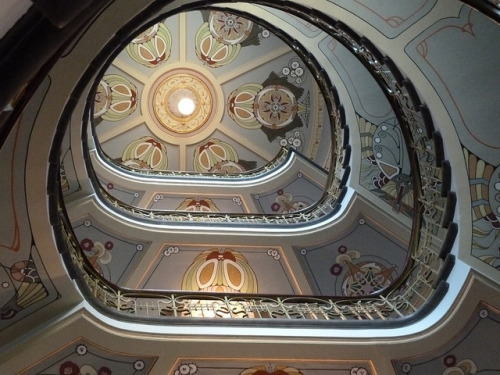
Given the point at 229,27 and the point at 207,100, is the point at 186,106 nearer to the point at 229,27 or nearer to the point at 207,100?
the point at 207,100

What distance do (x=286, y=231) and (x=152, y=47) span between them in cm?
820

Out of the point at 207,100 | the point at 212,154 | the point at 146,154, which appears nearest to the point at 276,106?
the point at 207,100

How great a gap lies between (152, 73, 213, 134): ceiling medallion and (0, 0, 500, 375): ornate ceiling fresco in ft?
12.2

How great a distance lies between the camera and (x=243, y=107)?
16.6m

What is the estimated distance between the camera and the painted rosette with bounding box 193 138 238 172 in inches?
656

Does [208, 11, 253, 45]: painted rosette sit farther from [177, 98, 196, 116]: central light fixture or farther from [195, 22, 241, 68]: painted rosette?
[177, 98, 196, 116]: central light fixture

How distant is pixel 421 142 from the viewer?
740 cm

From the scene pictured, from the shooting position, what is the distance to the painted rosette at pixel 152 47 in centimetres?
1572

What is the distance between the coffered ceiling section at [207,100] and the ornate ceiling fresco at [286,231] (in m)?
3.17

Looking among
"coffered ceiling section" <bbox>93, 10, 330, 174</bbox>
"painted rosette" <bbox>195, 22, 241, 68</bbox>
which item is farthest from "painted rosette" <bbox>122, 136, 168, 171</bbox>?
"painted rosette" <bbox>195, 22, 241, 68</bbox>

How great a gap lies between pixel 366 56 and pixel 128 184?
700cm

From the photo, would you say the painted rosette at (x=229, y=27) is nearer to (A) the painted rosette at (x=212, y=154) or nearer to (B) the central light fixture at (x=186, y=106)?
(B) the central light fixture at (x=186, y=106)

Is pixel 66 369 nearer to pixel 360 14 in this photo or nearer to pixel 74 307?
pixel 74 307

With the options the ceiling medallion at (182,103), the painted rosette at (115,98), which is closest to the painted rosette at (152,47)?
the ceiling medallion at (182,103)
